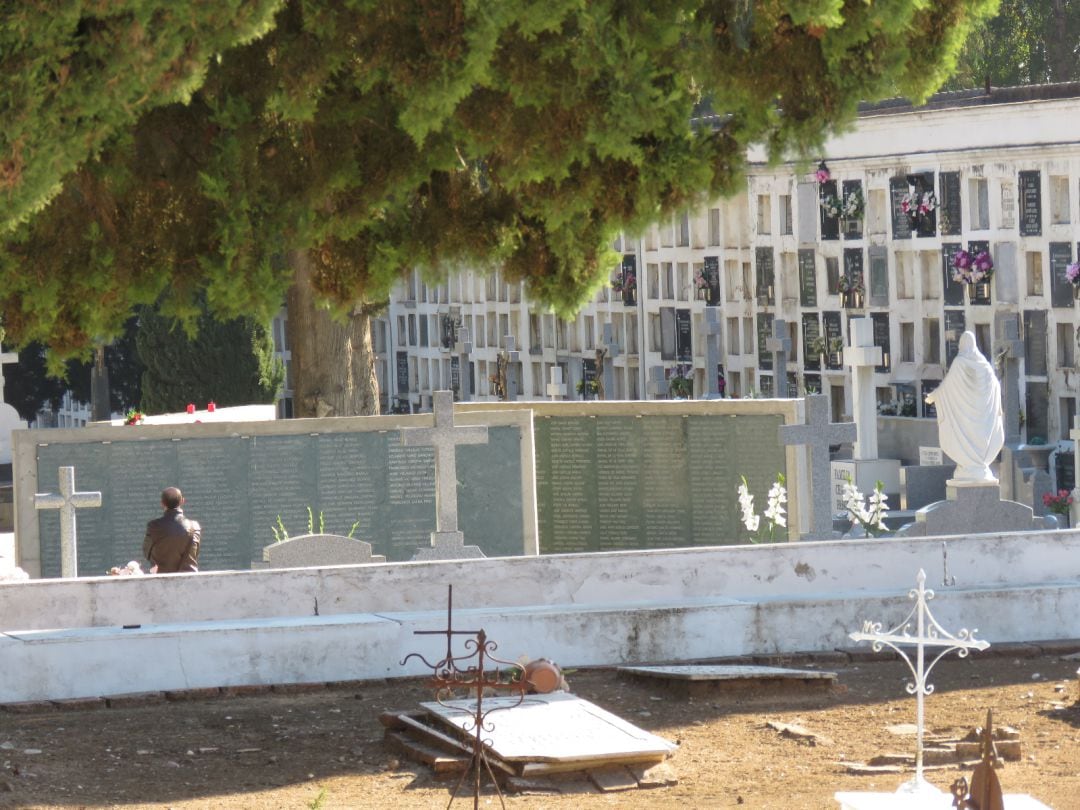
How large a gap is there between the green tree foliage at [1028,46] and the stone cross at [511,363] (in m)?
9.44

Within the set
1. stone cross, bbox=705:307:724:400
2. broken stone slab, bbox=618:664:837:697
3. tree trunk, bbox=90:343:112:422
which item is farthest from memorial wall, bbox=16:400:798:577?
tree trunk, bbox=90:343:112:422

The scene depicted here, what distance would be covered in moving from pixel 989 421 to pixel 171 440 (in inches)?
185

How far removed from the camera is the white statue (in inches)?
449

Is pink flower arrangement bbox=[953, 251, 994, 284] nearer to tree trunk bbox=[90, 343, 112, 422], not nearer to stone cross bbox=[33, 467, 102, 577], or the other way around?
stone cross bbox=[33, 467, 102, 577]

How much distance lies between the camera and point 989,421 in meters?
11.5

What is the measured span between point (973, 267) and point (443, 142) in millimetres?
11698

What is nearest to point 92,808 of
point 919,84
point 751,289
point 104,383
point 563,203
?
point 563,203

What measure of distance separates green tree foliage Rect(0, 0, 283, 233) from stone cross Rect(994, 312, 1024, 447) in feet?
42.8

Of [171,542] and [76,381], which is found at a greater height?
[76,381]

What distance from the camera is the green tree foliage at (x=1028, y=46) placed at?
3297 cm

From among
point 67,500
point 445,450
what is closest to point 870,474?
point 445,450

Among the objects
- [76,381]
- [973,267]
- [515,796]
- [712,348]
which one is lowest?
[515,796]

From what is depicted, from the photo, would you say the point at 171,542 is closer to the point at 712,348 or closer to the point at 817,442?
the point at 817,442

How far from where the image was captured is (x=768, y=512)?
1125 centimetres
